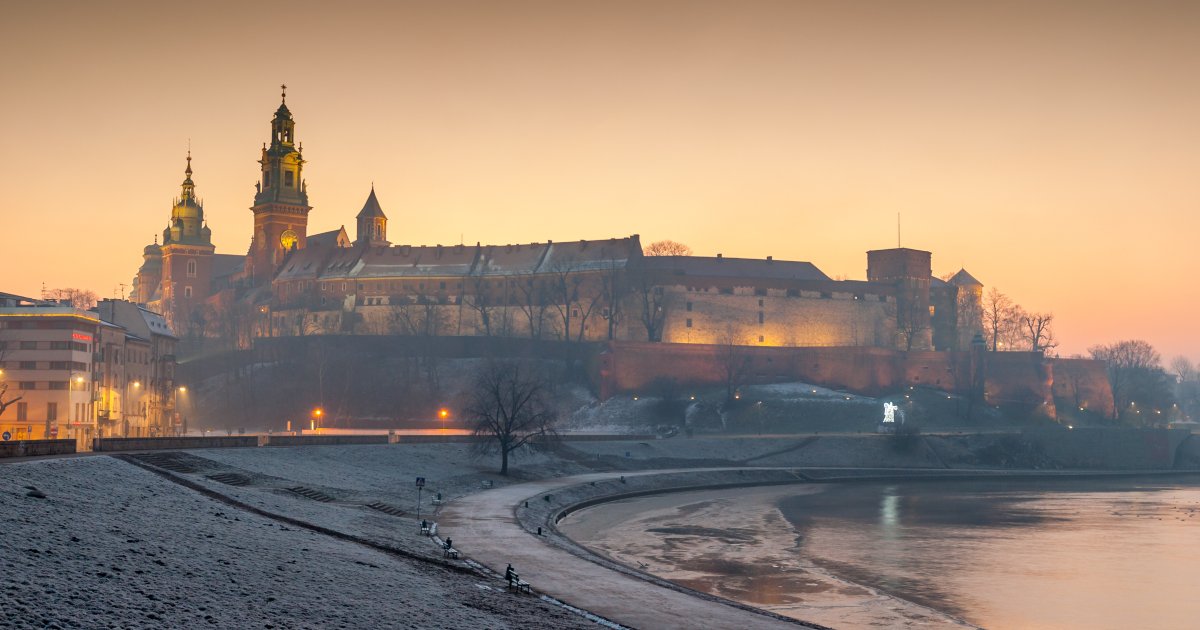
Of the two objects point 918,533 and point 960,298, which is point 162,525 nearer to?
point 918,533

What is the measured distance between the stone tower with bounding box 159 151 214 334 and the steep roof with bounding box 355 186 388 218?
79.1 ft

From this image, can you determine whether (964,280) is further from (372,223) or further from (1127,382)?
(372,223)

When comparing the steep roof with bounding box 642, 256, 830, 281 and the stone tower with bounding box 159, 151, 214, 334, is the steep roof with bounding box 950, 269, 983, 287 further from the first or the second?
the stone tower with bounding box 159, 151, 214, 334

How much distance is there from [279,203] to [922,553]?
128975mm

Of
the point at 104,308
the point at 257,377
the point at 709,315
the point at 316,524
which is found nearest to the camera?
the point at 316,524

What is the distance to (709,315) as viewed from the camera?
141m

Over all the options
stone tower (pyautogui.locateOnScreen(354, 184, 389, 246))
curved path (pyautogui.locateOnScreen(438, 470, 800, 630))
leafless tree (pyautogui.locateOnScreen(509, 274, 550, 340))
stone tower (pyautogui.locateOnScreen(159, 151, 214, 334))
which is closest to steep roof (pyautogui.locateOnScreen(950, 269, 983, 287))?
leafless tree (pyautogui.locateOnScreen(509, 274, 550, 340))

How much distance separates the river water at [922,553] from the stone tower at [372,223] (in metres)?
113

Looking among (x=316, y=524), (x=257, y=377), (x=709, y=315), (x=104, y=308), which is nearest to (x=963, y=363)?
(x=709, y=315)

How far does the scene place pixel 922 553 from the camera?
50062mm

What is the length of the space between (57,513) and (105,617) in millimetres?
9710

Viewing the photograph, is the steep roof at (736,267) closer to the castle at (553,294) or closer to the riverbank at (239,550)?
the castle at (553,294)

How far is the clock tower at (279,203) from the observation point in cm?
15950

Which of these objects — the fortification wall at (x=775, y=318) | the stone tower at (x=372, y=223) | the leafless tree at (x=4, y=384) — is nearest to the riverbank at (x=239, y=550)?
the leafless tree at (x=4, y=384)
